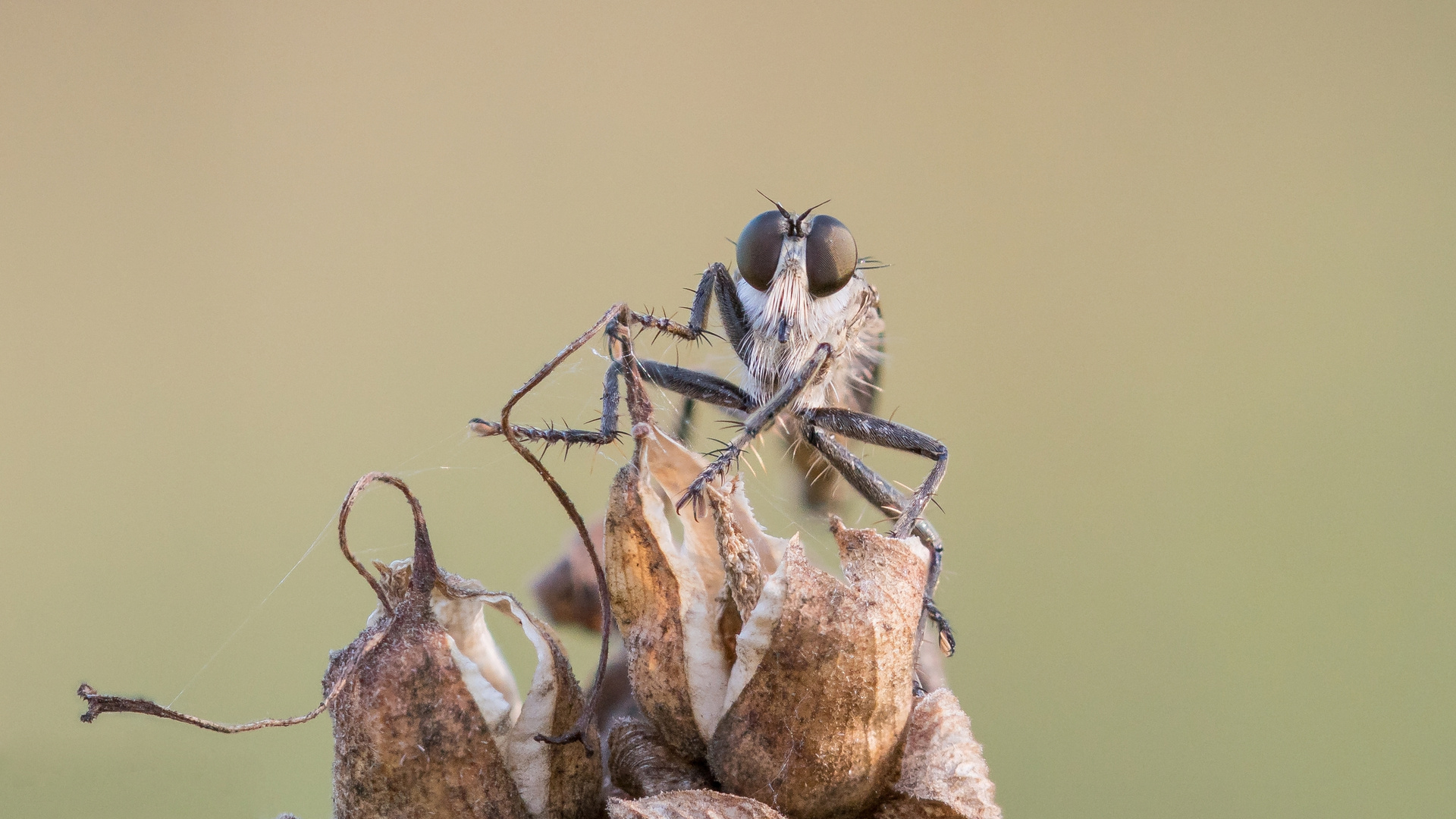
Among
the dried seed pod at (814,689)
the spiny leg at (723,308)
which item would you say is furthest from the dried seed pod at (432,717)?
the spiny leg at (723,308)

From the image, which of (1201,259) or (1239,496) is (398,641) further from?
(1201,259)

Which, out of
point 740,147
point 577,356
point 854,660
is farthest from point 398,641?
point 740,147

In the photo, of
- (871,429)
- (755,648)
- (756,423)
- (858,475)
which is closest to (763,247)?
(871,429)

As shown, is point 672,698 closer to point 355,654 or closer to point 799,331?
point 355,654

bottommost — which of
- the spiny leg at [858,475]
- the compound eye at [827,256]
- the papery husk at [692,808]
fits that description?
the papery husk at [692,808]

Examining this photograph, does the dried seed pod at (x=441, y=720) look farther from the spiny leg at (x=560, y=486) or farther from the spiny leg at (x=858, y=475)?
the spiny leg at (x=858, y=475)

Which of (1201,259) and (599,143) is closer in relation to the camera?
(1201,259)

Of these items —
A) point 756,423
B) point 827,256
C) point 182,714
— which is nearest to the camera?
point 182,714
